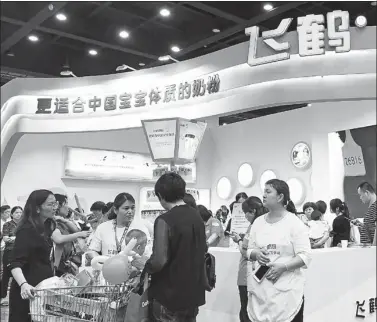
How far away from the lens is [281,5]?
6.81 m

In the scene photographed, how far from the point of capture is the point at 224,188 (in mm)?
9547

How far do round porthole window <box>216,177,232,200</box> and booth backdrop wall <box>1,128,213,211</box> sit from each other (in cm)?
138

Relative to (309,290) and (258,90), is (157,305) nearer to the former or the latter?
(309,290)

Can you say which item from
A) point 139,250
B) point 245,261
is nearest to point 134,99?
point 245,261

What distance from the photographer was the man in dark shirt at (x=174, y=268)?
1971 millimetres

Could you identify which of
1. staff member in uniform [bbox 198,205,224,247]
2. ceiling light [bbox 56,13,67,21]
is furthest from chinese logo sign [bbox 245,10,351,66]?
ceiling light [bbox 56,13,67,21]

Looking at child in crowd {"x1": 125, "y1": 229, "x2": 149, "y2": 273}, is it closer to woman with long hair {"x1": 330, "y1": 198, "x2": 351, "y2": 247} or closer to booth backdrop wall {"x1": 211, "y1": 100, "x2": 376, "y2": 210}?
woman with long hair {"x1": 330, "y1": 198, "x2": 351, "y2": 247}

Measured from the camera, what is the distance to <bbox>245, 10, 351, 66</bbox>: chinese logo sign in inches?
139

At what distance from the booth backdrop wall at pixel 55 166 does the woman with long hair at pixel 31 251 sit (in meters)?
5.52

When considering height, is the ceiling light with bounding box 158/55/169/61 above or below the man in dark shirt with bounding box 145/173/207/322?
above

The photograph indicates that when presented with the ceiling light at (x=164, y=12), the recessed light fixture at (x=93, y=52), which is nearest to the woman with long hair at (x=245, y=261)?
the ceiling light at (x=164, y=12)

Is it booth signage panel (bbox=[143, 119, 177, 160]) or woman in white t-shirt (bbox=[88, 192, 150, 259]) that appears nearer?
woman in white t-shirt (bbox=[88, 192, 150, 259])

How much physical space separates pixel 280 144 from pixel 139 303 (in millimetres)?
6744

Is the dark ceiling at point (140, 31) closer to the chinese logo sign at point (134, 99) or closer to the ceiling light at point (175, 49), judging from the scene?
the ceiling light at point (175, 49)
